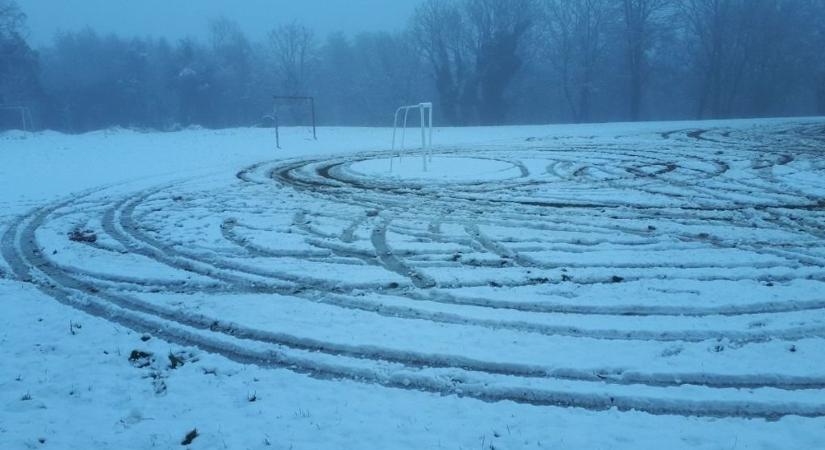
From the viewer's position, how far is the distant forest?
46.8m

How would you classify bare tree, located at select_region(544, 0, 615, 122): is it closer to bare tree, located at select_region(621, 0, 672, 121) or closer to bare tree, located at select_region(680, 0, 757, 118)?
bare tree, located at select_region(621, 0, 672, 121)

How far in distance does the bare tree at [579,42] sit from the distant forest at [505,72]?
93 mm

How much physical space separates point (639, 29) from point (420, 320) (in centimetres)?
4817

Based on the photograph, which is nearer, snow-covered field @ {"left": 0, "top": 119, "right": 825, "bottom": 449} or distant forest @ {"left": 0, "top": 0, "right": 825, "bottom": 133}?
snow-covered field @ {"left": 0, "top": 119, "right": 825, "bottom": 449}

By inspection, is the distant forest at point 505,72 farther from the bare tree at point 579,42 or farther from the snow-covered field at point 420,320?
the snow-covered field at point 420,320

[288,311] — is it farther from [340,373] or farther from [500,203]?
[500,203]

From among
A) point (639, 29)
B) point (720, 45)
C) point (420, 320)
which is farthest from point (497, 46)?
point (420, 320)

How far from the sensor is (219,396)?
159 inches

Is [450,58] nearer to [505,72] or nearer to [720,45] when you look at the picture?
[505,72]

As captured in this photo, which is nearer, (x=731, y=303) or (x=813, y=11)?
(x=731, y=303)

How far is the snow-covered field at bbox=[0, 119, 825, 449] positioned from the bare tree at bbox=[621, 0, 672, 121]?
38920mm

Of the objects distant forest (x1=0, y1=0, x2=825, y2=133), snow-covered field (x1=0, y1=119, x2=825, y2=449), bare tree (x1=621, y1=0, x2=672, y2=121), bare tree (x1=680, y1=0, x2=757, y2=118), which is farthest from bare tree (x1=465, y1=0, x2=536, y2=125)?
snow-covered field (x1=0, y1=119, x2=825, y2=449)

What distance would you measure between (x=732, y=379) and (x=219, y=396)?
367cm

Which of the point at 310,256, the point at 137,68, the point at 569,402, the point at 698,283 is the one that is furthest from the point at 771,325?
the point at 137,68
